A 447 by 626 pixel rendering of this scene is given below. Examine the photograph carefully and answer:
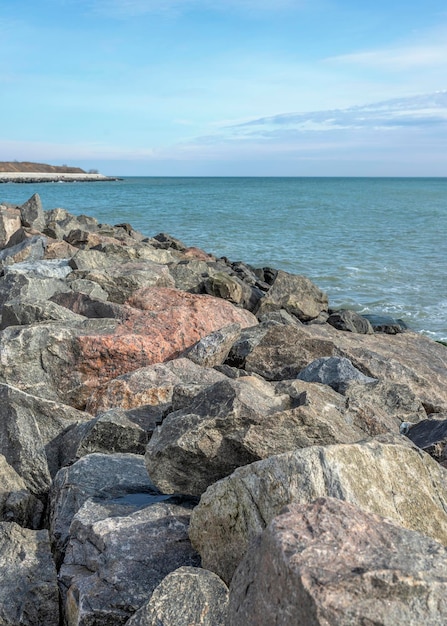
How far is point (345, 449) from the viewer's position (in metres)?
3.18

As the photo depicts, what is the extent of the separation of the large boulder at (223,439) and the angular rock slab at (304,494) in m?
0.55

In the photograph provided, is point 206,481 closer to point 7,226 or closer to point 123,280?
point 123,280

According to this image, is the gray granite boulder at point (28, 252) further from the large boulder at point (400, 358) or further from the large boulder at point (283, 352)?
the large boulder at point (283, 352)

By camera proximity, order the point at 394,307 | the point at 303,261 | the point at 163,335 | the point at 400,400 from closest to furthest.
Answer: the point at 400,400 → the point at 163,335 → the point at 394,307 → the point at 303,261

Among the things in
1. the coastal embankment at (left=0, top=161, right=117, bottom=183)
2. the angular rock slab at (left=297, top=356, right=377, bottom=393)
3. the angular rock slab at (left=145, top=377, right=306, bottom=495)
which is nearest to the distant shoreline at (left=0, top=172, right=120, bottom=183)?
the coastal embankment at (left=0, top=161, right=117, bottom=183)

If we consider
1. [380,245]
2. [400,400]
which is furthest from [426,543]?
[380,245]

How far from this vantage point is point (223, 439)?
12.5 ft

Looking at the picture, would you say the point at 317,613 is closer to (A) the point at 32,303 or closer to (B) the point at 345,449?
(B) the point at 345,449

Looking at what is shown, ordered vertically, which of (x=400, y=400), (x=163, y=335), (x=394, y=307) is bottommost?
(x=394, y=307)

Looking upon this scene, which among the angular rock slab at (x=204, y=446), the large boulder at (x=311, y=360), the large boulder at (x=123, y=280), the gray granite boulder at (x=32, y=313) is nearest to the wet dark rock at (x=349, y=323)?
the large boulder at (x=311, y=360)

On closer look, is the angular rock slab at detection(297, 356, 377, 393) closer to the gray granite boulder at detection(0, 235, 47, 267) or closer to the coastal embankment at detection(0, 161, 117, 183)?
the gray granite boulder at detection(0, 235, 47, 267)

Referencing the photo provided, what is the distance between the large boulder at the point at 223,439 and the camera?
3756 mm

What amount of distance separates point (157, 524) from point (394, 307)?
14.3 m

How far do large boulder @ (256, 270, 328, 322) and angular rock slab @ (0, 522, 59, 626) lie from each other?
29.2ft
